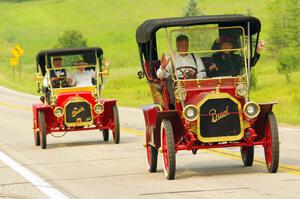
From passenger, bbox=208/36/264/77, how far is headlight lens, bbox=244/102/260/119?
3.19 ft

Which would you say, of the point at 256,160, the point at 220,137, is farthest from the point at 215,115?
the point at 256,160

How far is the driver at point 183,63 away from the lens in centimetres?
1302

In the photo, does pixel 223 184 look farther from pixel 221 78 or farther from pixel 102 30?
pixel 102 30

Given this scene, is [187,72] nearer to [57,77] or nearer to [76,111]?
[76,111]

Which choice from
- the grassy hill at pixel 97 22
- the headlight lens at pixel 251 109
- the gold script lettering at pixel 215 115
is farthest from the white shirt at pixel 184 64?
the grassy hill at pixel 97 22

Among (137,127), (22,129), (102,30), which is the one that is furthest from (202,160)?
(102,30)

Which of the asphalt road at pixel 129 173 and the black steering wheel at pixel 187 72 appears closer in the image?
the asphalt road at pixel 129 173

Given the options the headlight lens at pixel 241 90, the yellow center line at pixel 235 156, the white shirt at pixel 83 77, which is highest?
the headlight lens at pixel 241 90

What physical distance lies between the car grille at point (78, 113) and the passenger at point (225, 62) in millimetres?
7266

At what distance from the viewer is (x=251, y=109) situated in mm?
12305

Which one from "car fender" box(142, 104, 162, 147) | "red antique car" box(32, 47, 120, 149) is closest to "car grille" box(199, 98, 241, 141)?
"car fender" box(142, 104, 162, 147)

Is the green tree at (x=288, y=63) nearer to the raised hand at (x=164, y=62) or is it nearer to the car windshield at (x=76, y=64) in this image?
the car windshield at (x=76, y=64)

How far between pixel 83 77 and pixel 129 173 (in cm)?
793

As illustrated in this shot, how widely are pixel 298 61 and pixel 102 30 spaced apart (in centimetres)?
6493
